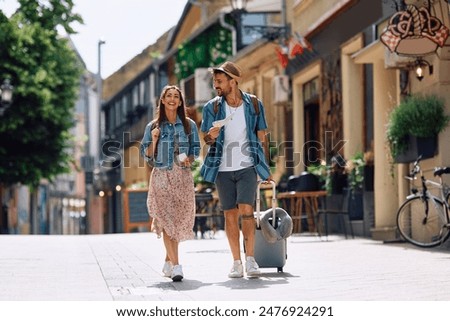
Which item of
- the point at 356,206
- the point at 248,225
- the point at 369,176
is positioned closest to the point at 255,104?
the point at 248,225

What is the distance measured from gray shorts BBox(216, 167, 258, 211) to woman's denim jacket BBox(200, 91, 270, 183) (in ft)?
0.29

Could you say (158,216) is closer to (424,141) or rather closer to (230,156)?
(230,156)

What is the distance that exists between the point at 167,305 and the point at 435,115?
8545 millimetres

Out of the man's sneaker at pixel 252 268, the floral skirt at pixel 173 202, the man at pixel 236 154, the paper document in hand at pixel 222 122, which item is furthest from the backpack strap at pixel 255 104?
the man's sneaker at pixel 252 268

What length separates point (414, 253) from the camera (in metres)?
13.6

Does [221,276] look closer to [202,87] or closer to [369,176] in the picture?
[369,176]

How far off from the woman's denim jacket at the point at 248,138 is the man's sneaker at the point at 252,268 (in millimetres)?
728

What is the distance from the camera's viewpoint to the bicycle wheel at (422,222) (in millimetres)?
14336

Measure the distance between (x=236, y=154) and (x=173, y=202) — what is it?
2.42ft

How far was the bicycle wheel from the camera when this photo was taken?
1434cm

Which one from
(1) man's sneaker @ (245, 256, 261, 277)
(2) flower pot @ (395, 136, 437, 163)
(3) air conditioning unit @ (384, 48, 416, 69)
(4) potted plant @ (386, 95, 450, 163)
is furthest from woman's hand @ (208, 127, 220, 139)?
(3) air conditioning unit @ (384, 48, 416, 69)

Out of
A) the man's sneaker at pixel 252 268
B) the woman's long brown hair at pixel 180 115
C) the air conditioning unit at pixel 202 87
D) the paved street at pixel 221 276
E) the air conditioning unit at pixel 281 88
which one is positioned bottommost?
the paved street at pixel 221 276

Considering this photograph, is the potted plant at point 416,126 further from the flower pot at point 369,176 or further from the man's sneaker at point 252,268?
the man's sneaker at point 252,268

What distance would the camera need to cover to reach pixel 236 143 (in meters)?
10.3
